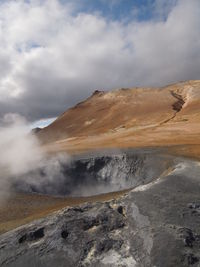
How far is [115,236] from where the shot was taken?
1049cm

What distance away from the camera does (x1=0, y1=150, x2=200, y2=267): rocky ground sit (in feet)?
31.5

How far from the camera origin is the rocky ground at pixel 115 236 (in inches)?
378

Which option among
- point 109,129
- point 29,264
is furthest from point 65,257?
point 109,129

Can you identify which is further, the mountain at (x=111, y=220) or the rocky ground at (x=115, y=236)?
the mountain at (x=111, y=220)

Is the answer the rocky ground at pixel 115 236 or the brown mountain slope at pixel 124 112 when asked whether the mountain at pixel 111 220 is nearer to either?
the rocky ground at pixel 115 236

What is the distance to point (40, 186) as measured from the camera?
2531cm

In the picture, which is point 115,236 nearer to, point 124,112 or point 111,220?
point 111,220

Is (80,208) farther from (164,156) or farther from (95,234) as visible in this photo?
(164,156)

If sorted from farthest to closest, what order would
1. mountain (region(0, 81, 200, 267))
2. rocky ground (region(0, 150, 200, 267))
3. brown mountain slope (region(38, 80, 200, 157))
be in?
brown mountain slope (region(38, 80, 200, 157)), mountain (region(0, 81, 200, 267)), rocky ground (region(0, 150, 200, 267))

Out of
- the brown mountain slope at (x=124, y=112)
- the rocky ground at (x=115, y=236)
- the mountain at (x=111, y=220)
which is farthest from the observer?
the brown mountain slope at (x=124, y=112)

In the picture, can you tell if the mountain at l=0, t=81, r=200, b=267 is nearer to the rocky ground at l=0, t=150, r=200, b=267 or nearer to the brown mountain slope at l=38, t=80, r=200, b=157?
the rocky ground at l=0, t=150, r=200, b=267

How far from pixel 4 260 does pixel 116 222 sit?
3546 mm

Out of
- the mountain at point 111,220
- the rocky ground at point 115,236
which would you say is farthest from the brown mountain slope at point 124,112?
the rocky ground at point 115,236

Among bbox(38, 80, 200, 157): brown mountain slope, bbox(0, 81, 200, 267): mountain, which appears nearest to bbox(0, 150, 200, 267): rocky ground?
bbox(0, 81, 200, 267): mountain
